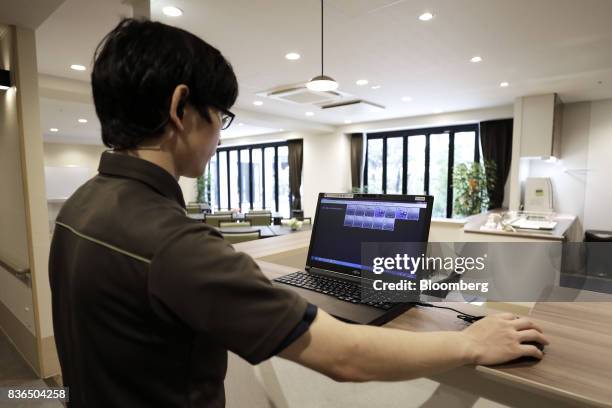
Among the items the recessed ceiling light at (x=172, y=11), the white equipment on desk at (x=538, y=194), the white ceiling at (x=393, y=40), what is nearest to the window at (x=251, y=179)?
the white ceiling at (x=393, y=40)

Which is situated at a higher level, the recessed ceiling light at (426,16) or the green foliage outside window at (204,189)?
the recessed ceiling light at (426,16)

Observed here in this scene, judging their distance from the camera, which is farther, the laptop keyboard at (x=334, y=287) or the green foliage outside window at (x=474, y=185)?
the green foliage outside window at (x=474, y=185)

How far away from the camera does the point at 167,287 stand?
1.53 feet

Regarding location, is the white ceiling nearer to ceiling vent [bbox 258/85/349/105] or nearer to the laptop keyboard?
ceiling vent [bbox 258/85/349/105]

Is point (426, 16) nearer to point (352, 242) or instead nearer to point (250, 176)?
point (352, 242)

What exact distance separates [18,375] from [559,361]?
136 inches

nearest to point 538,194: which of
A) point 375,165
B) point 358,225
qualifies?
point 375,165

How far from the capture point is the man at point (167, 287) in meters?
0.47

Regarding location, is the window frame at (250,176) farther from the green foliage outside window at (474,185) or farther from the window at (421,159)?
the green foliage outside window at (474,185)

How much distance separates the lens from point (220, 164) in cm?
1225

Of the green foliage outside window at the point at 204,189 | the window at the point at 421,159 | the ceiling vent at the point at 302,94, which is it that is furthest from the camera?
the green foliage outside window at the point at 204,189

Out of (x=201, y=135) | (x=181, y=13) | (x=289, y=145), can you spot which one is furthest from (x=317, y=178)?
(x=201, y=135)

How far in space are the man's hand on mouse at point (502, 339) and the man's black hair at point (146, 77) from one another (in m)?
0.66

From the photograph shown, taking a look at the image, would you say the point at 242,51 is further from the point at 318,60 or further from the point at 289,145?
the point at 289,145
